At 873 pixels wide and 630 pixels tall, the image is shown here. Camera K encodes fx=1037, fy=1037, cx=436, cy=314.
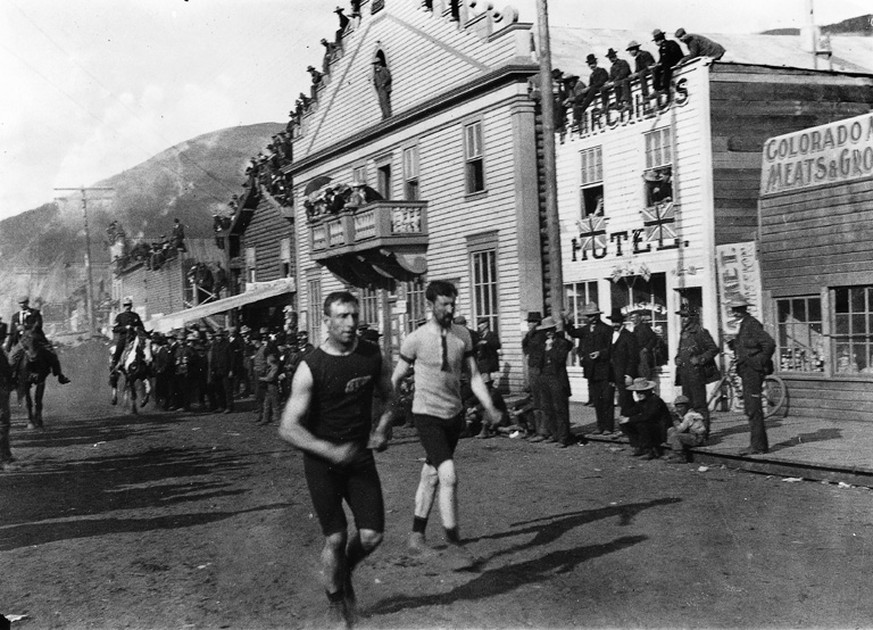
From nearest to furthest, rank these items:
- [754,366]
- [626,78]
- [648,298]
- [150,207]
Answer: [754,366] < [648,298] < [626,78] < [150,207]

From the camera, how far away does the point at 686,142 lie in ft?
61.7

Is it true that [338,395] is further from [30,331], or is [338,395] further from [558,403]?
[30,331]

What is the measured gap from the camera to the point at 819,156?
53.3 feet

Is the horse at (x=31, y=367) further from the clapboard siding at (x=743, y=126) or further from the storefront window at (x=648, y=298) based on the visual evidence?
the clapboard siding at (x=743, y=126)

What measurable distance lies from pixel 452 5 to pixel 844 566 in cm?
2225

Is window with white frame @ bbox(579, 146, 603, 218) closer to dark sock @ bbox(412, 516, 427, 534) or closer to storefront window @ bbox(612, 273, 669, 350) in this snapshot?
storefront window @ bbox(612, 273, 669, 350)

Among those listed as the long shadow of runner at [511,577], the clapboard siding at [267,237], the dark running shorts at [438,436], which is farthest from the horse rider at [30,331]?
the clapboard siding at [267,237]

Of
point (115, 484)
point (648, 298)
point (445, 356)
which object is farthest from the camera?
point (648, 298)

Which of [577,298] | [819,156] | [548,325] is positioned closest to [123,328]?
[577,298]

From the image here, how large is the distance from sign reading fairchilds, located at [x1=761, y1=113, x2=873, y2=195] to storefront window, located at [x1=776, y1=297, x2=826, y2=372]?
1906mm

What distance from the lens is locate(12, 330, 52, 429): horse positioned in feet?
65.5

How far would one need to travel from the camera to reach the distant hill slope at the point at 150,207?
337ft

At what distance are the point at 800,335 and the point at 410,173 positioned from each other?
14.9 metres

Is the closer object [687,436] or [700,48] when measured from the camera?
[687,436]
